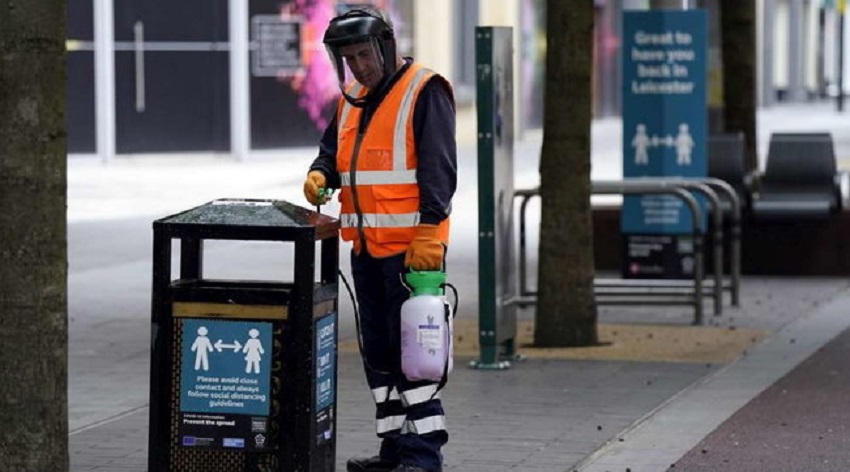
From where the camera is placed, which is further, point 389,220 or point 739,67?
point 739,67

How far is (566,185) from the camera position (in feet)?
39.7

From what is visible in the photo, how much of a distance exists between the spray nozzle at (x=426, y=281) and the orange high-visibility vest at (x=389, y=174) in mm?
158

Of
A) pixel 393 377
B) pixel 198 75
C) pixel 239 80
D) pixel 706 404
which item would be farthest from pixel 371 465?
pixel 239 80

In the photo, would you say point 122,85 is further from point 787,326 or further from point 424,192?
point 424,192

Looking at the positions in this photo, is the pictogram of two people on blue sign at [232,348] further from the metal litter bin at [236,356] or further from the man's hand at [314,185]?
the man's hand at [314,185]

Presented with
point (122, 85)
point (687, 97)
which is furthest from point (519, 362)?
point (122, 85)

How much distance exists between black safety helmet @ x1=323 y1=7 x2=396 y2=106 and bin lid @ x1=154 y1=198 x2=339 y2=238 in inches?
28.0

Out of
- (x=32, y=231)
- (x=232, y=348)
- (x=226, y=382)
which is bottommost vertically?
(x=226, y=382)

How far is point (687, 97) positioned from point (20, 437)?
919 centimetres

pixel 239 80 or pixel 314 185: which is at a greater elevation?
pixel 239 80

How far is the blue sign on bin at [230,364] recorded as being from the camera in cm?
680

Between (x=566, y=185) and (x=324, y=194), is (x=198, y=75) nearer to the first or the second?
(x=566, y=185)

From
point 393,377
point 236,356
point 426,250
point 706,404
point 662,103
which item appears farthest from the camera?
point 662,103

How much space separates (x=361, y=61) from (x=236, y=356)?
1261 mm
